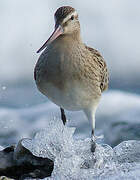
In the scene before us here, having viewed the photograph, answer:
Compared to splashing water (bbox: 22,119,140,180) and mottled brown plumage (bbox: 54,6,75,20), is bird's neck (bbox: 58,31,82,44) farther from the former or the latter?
splashing water (bbox: 22,119,140,180)

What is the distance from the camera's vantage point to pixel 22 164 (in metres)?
5.93

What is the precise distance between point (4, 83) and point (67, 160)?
746cm

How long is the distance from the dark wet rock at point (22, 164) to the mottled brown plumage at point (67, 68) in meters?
0.73

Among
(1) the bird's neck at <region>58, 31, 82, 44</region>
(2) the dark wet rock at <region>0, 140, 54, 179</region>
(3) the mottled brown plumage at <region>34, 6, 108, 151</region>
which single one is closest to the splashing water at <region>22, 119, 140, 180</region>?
(2) the dark wet rock at <region>0, 140, 54, 179</region>

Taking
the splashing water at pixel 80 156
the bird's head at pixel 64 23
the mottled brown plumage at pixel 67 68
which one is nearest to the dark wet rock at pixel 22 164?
the splashing water at pixel 80 156

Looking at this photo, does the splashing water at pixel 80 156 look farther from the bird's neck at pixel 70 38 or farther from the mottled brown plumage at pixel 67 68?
the bird's neck at pixel 70 38

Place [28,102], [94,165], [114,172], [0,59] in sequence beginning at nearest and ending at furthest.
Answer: [114,172] → [94,165] → [28,102] → [0,59]

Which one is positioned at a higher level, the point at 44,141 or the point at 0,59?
the point at 44,141

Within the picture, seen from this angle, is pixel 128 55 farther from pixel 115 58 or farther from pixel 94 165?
pixel 94 165

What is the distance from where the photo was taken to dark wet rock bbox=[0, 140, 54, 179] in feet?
→ 19.0

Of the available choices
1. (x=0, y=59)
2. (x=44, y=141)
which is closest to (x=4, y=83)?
(x=0, y=59)

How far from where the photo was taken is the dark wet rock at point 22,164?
5.78m

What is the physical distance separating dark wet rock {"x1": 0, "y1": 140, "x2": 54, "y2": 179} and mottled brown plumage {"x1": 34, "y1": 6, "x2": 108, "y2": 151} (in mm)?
728

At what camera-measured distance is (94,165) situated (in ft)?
19.6
